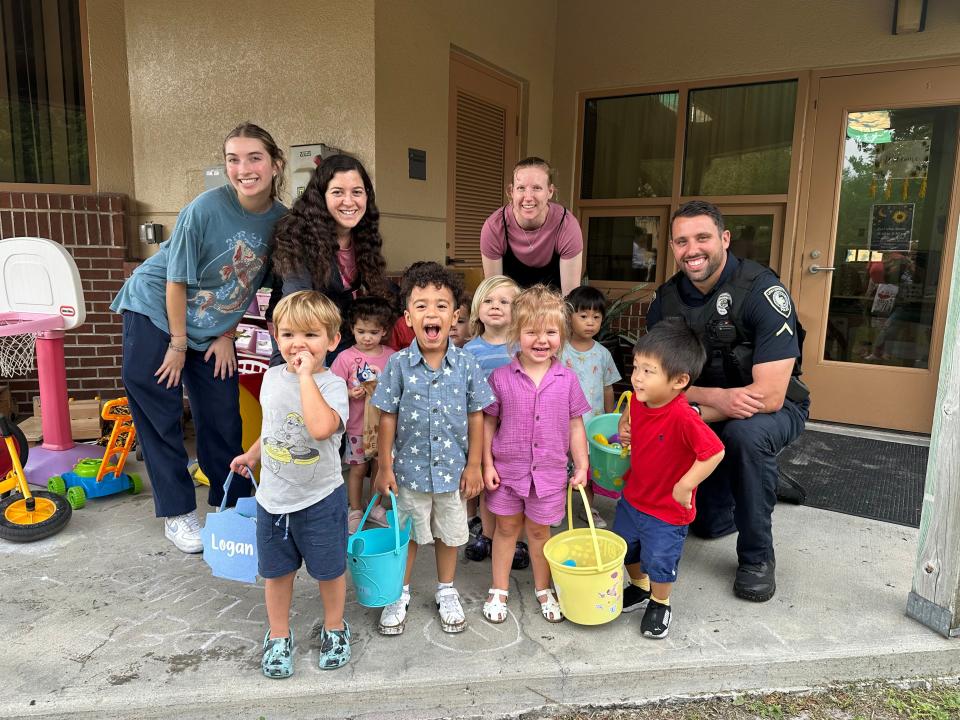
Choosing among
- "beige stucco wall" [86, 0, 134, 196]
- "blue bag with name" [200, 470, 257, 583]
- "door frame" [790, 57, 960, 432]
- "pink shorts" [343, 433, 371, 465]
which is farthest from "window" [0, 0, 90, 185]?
"door frame" [790, 57, 960, 432]

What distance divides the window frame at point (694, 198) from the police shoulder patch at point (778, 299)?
8.72 feet

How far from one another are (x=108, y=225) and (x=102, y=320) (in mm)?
703

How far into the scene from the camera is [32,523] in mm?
3117

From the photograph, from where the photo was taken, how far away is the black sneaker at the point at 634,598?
265 centimetres

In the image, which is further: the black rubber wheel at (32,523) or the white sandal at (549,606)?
the black rubber wheel at (32,523)

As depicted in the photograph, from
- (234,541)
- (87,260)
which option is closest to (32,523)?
(234,541)

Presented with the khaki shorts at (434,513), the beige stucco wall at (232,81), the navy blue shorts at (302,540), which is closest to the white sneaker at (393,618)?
the khaki shorts at (434,513)

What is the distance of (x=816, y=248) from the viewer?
5223mm

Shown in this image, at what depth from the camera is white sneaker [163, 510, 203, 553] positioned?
305 centimetres

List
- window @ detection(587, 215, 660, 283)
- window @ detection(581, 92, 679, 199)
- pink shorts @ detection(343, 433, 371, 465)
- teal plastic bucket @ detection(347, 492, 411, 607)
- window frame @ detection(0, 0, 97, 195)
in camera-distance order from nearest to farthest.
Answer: teal plastic bucket @ detection(347, 492, 411, 607)
pink shorts @ detection(343, 433, 371, 465)
window frame @ detection(0, 0, 97, 195)
window @ detection(581, 92, 679, 199)
window @ detection(587, 215, 660, 283)

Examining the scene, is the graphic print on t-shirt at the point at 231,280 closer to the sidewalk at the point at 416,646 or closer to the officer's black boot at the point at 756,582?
the sidewalk at the point at 416,646

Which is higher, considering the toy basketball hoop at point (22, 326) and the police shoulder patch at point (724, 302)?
the police shoulder patch at point (724, 302)

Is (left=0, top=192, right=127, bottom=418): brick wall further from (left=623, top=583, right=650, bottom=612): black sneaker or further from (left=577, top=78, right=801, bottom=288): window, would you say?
(left=623, top=583, right=650, bottom=612): black sneaker

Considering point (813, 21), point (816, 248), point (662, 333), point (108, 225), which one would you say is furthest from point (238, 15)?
point (816, 248)
